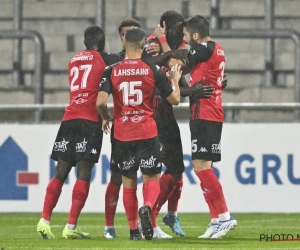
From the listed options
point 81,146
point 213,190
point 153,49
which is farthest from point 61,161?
point 213,190

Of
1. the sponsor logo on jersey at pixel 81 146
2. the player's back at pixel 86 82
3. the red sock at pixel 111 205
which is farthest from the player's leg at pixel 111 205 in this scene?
the player's back at pixel 86 82

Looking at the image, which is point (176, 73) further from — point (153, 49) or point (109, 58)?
point (109, 58)

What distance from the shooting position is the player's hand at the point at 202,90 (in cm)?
911

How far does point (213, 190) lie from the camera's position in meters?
9.12

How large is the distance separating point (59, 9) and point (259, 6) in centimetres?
346

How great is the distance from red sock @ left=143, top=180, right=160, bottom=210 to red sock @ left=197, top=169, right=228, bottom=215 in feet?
2.18

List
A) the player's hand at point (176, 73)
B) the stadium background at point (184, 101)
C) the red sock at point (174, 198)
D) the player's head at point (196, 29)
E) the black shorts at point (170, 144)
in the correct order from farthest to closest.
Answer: the stadium background at point (184, 101)
the red sock at point (174, 198)
the black shorts at point (170, 144)
the player's head at point (196, 29)
the player's hand at point (176, 73)

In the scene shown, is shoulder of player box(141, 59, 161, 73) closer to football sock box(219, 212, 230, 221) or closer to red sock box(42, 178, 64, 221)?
football sock box(219, 212, 230, 221)

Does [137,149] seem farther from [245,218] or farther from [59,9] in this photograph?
[59,9]

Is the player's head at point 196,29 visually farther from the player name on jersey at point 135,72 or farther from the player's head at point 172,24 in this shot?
the player name on jersey at point 135,72

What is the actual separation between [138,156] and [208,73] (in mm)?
1181

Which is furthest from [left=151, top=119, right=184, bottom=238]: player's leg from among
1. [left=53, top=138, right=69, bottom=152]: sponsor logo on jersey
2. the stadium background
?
the stadium background

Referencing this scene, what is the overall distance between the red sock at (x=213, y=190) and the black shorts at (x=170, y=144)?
1.85 feet

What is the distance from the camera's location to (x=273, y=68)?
15.9 metres
